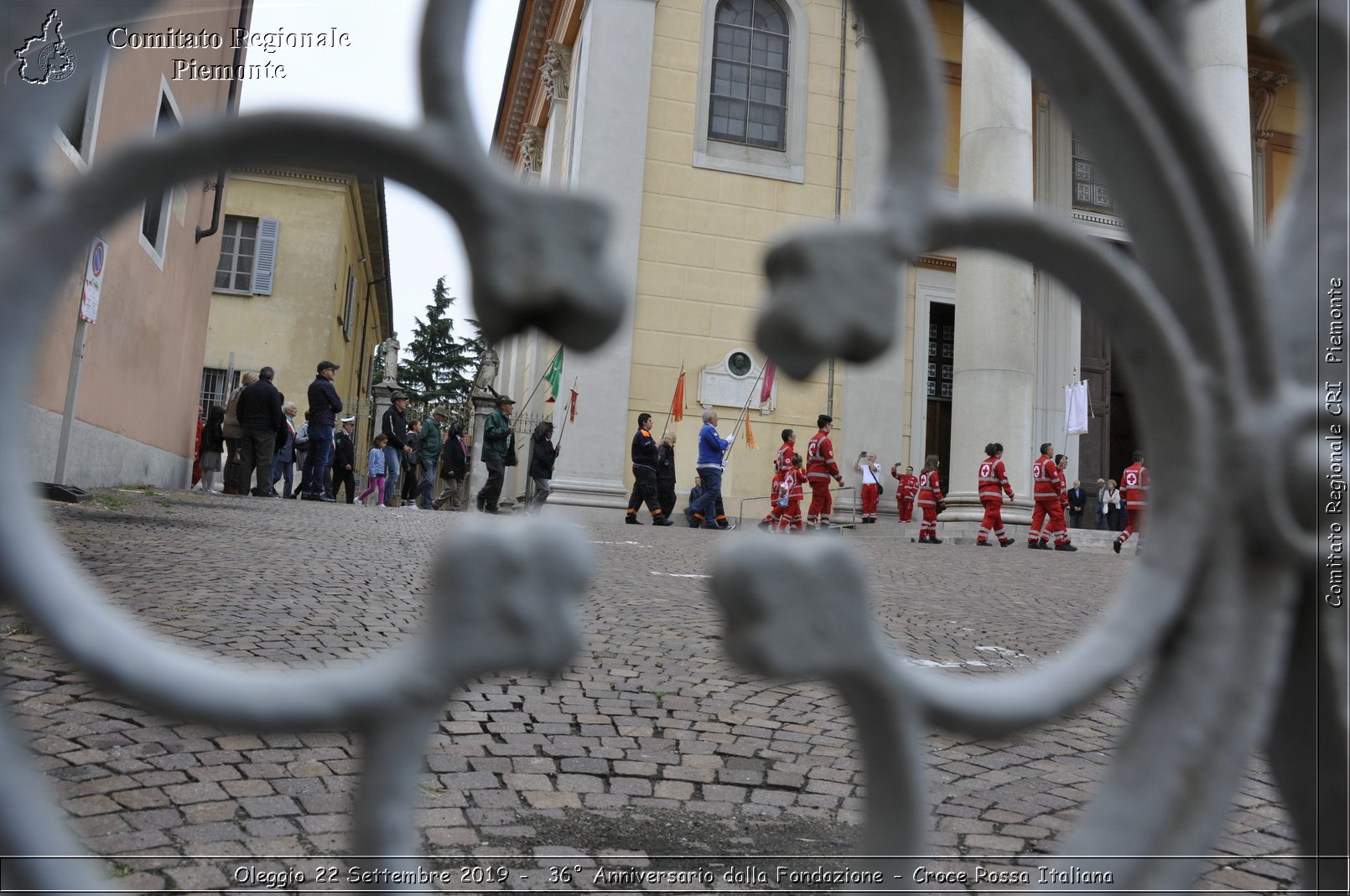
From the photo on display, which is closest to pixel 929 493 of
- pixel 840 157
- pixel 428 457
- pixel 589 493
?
pixel 589 493

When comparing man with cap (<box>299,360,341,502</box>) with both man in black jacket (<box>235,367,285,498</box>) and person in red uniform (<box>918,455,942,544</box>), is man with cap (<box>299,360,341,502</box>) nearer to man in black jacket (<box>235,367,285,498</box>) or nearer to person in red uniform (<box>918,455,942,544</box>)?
man in black jacket (<box>235,367,285,498</box>)

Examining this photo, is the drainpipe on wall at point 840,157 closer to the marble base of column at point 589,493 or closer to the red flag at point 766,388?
the red flag at point 766,388

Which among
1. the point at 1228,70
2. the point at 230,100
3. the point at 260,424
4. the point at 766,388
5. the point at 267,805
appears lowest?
the point at 267,805

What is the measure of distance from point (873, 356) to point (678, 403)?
686 inches

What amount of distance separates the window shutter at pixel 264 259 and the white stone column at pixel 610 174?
36.4 feet

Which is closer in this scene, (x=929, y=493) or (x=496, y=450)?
(x=496, y=450)

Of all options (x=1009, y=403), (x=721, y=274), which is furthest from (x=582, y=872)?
(x=721, y=274)

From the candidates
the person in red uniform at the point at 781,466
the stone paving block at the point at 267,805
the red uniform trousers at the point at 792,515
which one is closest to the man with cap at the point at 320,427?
the person in red uniform at the point at 781,466

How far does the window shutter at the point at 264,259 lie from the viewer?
85.7 ft

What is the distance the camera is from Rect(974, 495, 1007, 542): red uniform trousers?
50.0ft

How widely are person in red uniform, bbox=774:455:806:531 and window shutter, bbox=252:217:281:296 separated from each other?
622 inches

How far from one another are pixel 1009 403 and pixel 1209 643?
1616 centimetres

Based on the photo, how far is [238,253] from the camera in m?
26.4

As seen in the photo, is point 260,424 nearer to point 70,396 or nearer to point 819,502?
point 70,396
